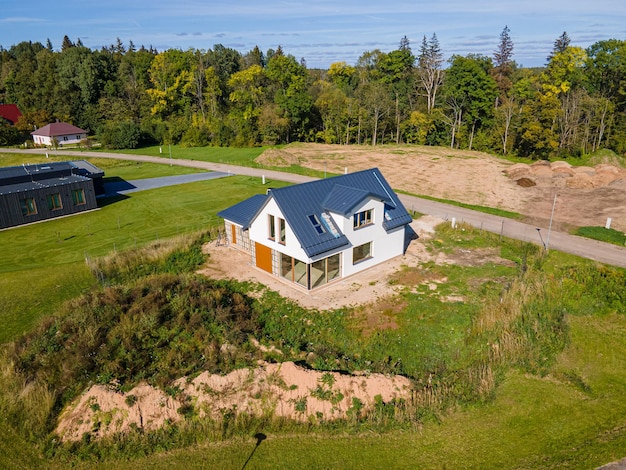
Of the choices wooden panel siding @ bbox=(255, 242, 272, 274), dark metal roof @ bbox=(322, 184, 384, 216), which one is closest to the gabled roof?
wooden panel siding @ bbox=(255, 242, 272, 274)

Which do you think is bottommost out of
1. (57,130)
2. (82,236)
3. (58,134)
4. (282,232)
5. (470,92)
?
(82,236)

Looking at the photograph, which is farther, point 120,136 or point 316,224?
point 120,136

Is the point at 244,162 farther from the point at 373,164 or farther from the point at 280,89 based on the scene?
the point at 280,89

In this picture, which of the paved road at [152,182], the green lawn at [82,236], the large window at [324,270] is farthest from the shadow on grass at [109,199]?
the large window at [324,270]

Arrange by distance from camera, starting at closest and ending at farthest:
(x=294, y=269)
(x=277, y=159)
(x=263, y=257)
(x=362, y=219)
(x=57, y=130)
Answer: (x=294, y=269) → (x=362, y=219) → (x=263, y=257) → (x=277, y=159) → (x=57, y=130)

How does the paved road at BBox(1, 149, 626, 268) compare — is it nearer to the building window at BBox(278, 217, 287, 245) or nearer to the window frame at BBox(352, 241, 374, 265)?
the window frame at BBox(352, 241, 374, 265)

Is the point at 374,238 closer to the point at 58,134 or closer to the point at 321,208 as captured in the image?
the point at 321,208

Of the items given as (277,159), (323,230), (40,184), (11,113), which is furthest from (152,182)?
(11,113)
